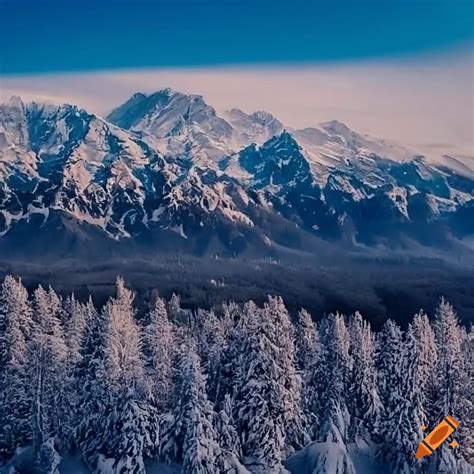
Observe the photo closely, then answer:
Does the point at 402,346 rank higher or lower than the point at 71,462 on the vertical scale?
higher

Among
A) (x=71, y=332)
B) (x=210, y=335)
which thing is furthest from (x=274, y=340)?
(x=71, y=332)

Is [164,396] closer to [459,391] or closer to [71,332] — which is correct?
[71,332]

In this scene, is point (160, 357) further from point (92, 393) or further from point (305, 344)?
point (305, 344)

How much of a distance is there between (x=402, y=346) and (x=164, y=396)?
91.6 ft

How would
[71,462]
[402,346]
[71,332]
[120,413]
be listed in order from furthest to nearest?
[71,332], [402,346], [71,462], [120,413]

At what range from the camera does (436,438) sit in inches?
3524

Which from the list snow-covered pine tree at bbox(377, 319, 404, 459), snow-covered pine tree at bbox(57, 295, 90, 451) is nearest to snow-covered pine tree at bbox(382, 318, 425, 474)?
snow-covered pine tree at bbox(377, 319, 404, 459)

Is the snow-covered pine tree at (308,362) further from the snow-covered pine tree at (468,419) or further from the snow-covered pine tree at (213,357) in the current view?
the snow-covered pine tree at (468,419)

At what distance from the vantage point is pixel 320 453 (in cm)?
8944

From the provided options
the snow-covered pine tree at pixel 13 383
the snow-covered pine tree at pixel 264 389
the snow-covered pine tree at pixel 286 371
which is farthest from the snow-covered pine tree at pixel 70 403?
the snow-covered pine tree at pixel 286 371

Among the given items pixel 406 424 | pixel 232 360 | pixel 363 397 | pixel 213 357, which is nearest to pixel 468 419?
pixel 406 424

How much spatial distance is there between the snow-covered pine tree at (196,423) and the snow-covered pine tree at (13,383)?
72.4ft

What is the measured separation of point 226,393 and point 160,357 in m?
17.1

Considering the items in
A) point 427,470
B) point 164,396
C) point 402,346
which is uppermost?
point 402,346
